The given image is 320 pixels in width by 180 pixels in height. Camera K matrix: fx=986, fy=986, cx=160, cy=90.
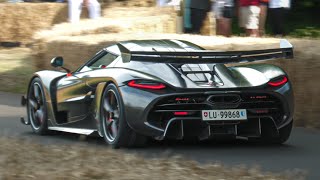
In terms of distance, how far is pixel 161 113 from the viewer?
32.0 feet

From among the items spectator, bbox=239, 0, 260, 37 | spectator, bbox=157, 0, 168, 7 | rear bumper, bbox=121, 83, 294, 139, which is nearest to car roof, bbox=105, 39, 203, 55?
rear bumper, bbox=121, 83, 294, 139

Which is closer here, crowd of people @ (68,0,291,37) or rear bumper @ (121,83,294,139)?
rear bumper @ (121,83,294,139)

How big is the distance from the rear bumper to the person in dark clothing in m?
7.02

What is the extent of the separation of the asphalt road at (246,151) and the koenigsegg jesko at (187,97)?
0.17 m

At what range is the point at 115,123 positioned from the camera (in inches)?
395

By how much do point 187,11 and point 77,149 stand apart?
8423 millimetres

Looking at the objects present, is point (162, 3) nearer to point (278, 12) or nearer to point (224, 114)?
point (278, 12)

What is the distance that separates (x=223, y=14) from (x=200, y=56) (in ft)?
21.7

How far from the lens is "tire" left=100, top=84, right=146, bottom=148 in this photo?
32.1 ft

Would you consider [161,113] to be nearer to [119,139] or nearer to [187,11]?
[119,139]

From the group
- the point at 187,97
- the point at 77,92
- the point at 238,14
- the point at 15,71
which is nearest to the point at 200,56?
the point at 187,97

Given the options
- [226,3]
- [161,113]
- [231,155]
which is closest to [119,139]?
[161,113]

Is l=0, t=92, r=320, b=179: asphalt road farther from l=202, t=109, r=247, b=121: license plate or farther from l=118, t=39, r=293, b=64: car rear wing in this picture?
l=118, t=39, r=293, b=64: car rear wing

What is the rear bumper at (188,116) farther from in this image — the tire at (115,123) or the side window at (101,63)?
the side window at (101,63)
